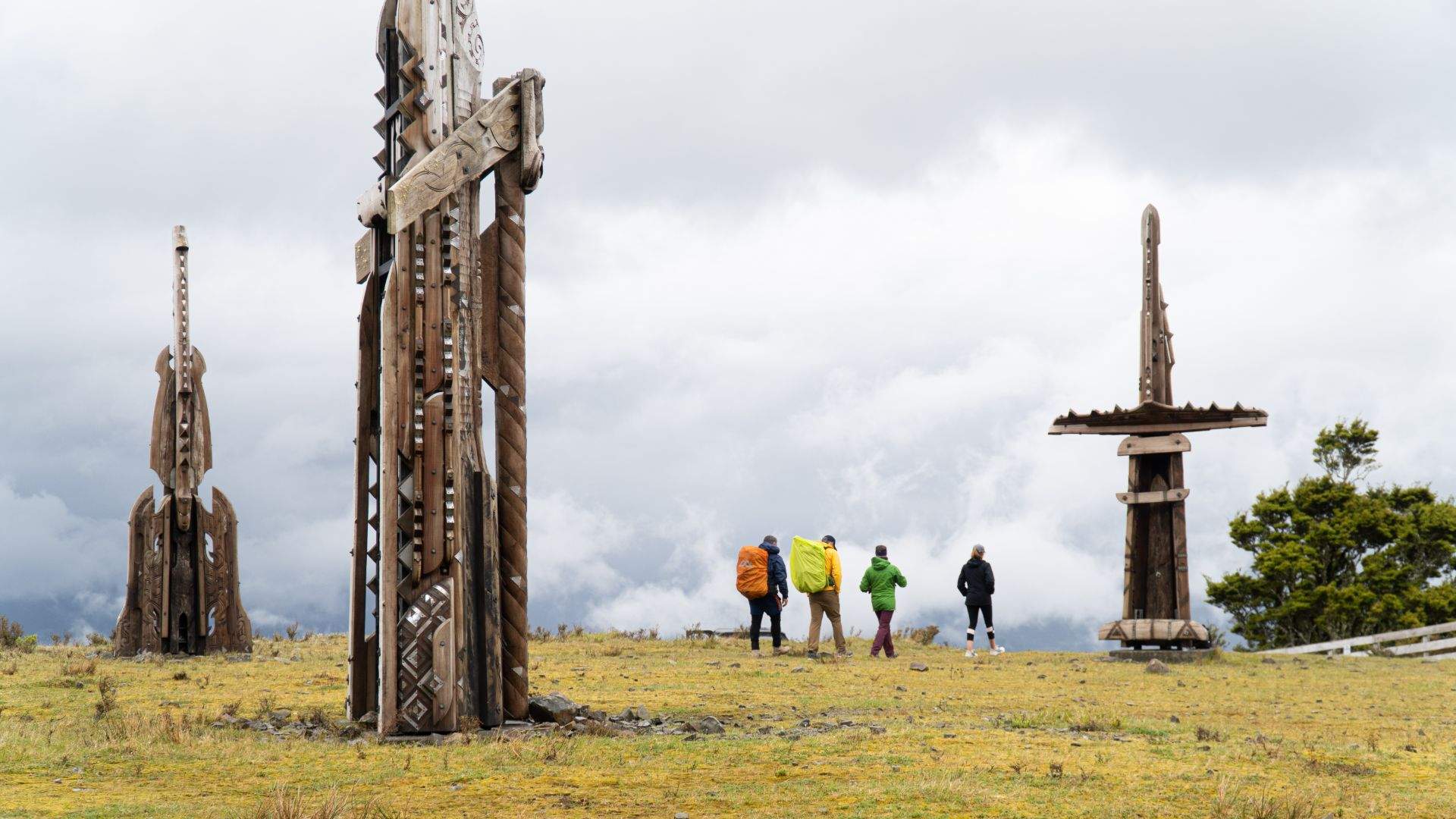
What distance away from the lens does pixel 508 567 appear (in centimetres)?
1124

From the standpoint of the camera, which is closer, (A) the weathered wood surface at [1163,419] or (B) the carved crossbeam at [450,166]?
(B) the carved crossbeam at [450,166]

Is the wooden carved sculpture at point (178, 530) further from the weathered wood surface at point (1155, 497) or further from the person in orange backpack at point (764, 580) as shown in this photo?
the weathered wood surface at point (1155, 497)

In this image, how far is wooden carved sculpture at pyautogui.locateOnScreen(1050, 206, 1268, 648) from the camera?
22.5 metres

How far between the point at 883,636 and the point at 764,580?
2.12m

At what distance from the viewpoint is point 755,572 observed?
21.6m

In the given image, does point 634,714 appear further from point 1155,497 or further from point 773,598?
point 1155,497

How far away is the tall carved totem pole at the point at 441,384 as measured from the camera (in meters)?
10.5

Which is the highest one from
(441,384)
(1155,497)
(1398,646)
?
(441,384)

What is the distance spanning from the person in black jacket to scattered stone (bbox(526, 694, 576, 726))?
12387 millimetres

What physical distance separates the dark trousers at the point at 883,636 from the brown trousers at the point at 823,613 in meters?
0.54

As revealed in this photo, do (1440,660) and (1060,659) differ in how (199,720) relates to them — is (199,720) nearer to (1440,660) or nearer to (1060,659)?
(1060,659)

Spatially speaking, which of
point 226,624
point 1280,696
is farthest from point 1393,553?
point 226,624

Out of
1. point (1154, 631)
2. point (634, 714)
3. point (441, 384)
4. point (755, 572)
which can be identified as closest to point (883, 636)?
point (755, 572)

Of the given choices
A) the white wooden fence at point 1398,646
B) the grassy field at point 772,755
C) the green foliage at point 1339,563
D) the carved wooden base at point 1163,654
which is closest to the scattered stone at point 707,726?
the grassy field at point 772,755
